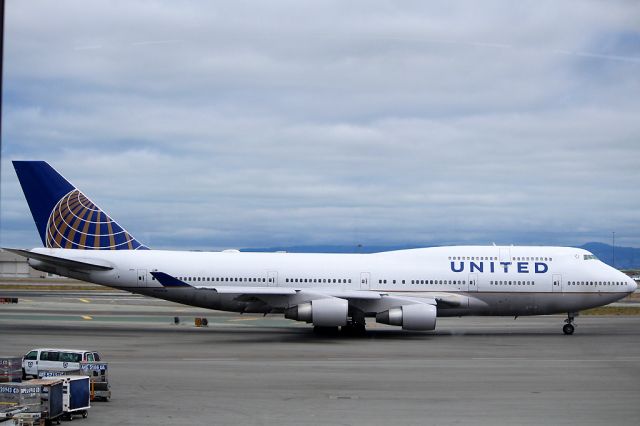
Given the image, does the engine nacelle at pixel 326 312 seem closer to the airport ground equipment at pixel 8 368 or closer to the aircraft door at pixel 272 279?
the aircraft door at pixel 272 279

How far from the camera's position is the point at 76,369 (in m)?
22.7

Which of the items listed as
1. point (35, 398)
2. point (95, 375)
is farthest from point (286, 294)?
point (35, 398)

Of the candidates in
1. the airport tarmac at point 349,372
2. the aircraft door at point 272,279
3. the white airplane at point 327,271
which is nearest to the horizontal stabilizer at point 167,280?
the white airplane at point 327,271

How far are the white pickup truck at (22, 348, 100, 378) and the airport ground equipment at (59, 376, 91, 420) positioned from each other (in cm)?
476

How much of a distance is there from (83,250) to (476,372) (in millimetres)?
23994

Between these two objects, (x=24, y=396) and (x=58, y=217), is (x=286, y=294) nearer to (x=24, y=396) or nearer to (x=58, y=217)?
(x=58, y=217)

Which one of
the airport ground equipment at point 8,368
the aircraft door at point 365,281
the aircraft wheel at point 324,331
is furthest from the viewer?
the aircraft door at point 365,281

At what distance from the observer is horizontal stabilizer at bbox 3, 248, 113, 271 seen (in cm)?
4041

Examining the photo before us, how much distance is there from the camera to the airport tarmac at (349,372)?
1983cm

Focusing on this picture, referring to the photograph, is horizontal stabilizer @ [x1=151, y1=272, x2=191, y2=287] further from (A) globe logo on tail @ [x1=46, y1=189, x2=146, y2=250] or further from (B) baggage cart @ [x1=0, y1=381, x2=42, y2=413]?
(B) baggage cart @ [x1=0, y1=381, x2=42, y2=413]

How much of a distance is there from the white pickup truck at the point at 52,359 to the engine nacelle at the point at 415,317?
17.8 m

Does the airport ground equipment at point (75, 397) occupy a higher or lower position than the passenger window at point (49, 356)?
lower

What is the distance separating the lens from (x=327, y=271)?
1683 inches

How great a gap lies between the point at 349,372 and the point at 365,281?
15172mm
